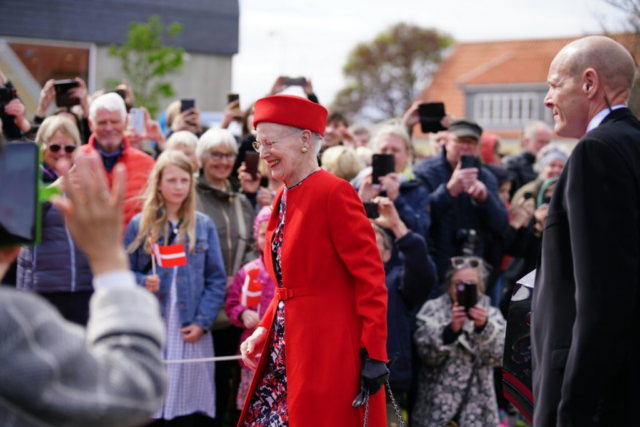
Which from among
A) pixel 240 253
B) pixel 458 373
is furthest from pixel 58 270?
pixel 458 373

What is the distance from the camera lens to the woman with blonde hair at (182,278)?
18.7ft

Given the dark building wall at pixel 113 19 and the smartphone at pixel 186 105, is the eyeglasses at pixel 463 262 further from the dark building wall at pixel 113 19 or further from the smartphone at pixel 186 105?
the dark building wall at pixel 113 19

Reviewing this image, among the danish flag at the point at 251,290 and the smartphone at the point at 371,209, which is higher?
the smartphone at the point at 371,209

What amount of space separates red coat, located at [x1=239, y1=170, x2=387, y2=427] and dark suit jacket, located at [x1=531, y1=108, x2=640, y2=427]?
116 cm

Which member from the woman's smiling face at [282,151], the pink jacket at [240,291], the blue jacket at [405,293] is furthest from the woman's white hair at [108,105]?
the woman's smiling face at [282,151]

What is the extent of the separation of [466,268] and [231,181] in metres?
2.28

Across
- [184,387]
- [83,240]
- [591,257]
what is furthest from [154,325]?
[184,387]

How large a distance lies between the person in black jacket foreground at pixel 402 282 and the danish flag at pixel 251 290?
941mm

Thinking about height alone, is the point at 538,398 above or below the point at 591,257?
below

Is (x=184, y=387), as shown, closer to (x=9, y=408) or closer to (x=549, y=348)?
(x=549, y=348)

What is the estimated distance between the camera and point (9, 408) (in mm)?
1649

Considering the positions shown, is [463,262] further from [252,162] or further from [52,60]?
[52,60]

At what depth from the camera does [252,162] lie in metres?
6.80

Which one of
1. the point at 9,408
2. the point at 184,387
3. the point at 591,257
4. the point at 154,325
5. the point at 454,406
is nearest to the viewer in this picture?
the point at 9,408
